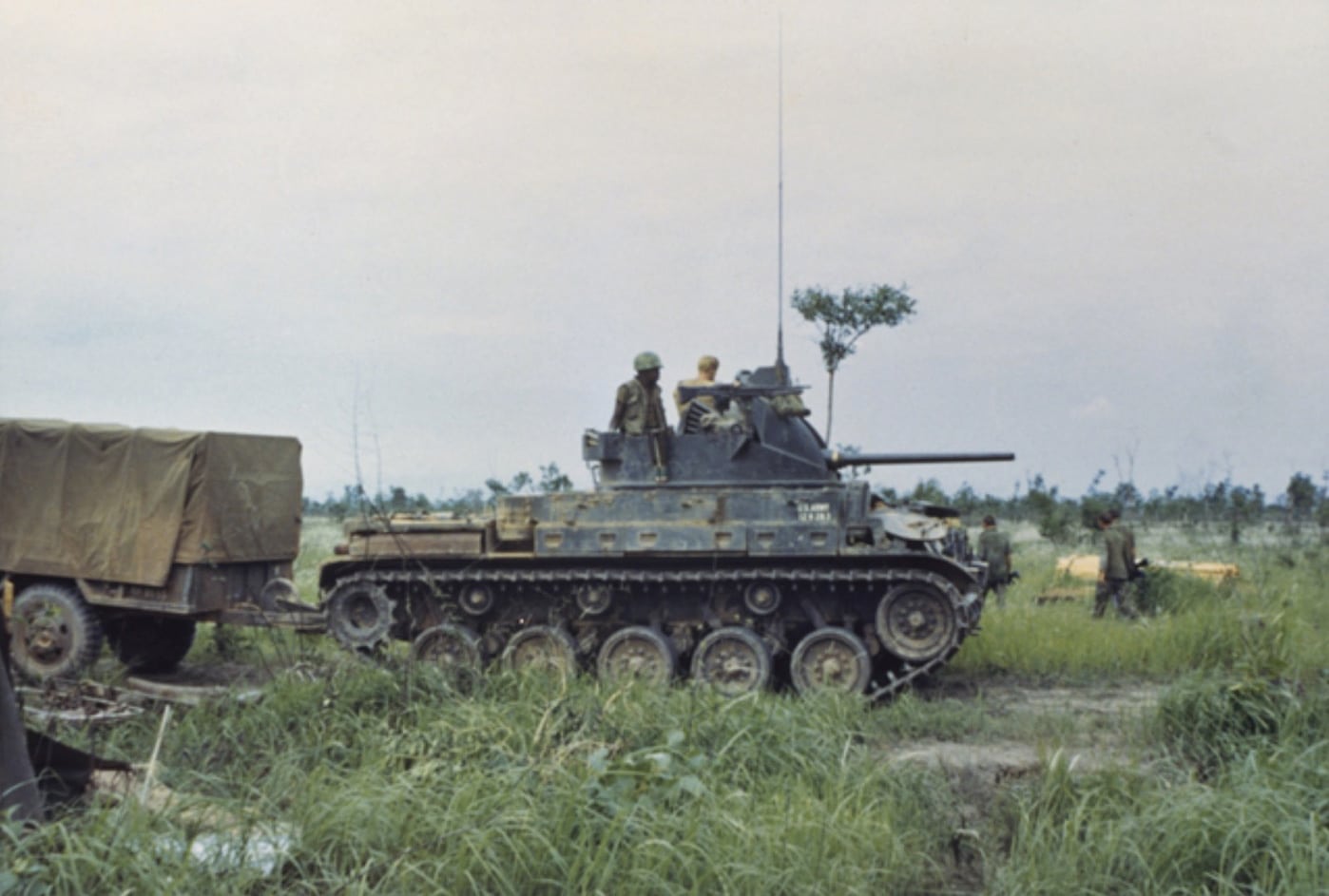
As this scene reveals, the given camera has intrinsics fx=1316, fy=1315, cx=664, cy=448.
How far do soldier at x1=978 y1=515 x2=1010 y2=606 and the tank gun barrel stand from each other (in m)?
3.80

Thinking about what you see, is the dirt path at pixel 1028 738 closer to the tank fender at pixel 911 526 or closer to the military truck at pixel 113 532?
the tank fender at pixel 911 526

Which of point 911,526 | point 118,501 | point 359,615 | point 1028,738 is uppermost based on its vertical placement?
point 118,501

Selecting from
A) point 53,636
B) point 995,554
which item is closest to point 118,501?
point 53,636

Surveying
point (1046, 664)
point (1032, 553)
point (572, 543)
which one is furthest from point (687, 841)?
point (1032, 553)

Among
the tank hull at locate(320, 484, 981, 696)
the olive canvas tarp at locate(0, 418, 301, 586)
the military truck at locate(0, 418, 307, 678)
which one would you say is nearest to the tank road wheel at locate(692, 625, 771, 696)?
the tank hull at locate(320, 484, 981, 696)

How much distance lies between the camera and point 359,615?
10.9 m

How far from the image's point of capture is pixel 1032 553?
2553cm

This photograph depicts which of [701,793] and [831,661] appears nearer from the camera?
[701,793]

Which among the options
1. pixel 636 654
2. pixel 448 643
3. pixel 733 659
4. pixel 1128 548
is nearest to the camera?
pixel 733 659

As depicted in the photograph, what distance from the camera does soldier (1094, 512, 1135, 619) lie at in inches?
563

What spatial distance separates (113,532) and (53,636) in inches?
39.1

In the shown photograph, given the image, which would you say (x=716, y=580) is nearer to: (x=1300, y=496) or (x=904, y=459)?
(x=904, y=459)

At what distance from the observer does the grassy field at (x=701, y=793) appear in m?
4.93

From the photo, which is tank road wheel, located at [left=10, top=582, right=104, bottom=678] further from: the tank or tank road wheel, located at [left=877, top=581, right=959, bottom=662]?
tank road wheel, located at [left=877, top=581, right=959, bottom=662]
